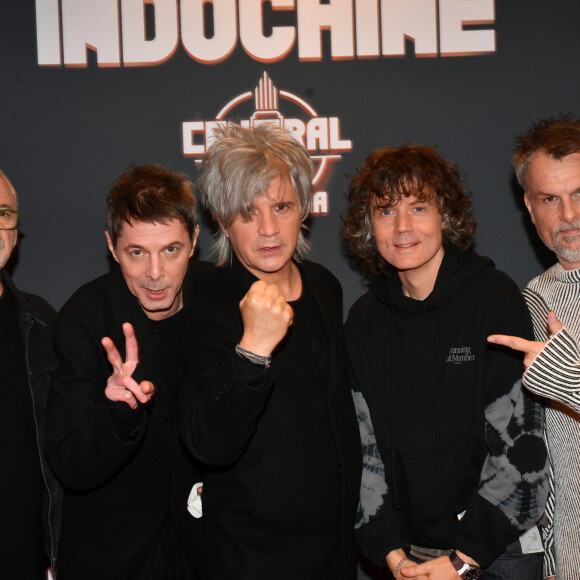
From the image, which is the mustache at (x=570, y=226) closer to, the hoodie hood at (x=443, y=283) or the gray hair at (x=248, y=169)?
the hoodie hood at (x=443, y=283)

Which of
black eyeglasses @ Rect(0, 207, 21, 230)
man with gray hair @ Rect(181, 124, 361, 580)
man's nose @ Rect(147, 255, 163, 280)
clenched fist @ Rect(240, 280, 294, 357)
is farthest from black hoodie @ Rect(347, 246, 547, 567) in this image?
black eyeglasses @ Rect(0, 207, 21, 230)

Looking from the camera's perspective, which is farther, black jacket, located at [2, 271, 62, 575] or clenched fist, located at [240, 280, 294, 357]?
black jacket, located at [2, 271, 62, 575]

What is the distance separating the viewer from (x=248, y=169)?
2078mm

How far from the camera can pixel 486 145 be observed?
3.05m

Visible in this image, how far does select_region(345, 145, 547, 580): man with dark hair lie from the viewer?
2.03m

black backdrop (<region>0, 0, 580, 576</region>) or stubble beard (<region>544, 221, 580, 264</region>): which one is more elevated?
black backdrop (<region>0, 0, 580, 576</region>)

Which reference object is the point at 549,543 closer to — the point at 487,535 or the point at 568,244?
the point at 487,535

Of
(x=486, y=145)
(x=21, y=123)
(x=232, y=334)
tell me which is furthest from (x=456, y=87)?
(x=21, y=123)

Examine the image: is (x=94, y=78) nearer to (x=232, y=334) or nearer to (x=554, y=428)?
(x=232, y=334)

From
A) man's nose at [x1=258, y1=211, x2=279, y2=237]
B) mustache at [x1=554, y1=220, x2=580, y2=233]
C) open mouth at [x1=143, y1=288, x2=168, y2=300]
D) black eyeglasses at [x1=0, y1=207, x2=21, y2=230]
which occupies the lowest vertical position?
open mouth at [x1=143, y1=288, x2=168, y2=300]

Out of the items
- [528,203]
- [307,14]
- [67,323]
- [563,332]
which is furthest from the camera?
[307,14]

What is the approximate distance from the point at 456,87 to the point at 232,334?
67.6 inches

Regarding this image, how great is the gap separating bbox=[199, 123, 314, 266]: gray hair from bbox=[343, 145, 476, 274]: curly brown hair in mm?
228

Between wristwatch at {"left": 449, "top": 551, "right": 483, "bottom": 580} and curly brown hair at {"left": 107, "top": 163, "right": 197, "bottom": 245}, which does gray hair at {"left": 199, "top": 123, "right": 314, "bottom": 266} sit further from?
wristwatch at {"left": 449, "top": 551, "right": 483, "bottom": 580}
